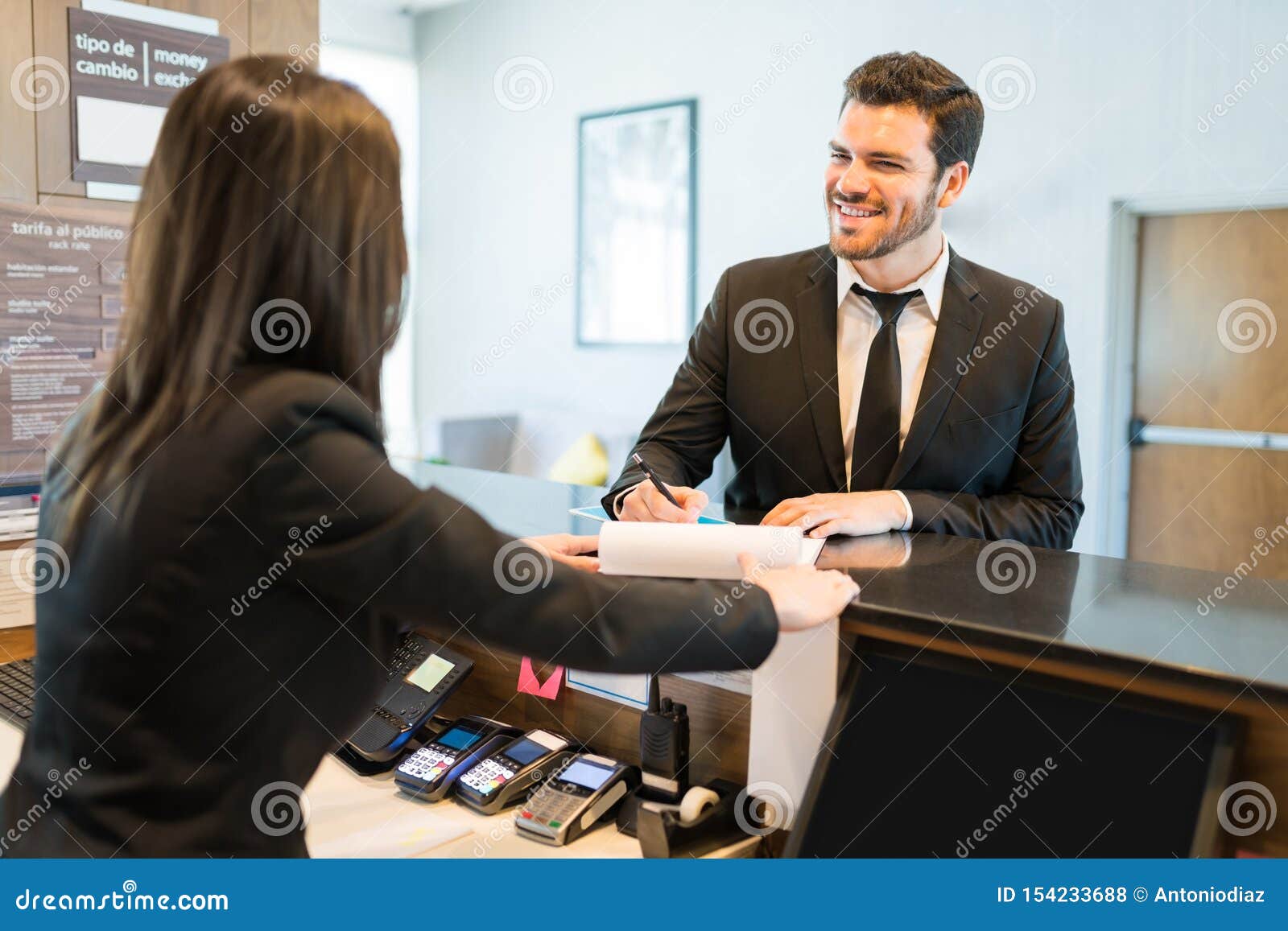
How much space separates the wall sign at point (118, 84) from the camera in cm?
227

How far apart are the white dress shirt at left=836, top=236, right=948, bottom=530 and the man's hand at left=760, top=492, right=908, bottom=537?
33cm

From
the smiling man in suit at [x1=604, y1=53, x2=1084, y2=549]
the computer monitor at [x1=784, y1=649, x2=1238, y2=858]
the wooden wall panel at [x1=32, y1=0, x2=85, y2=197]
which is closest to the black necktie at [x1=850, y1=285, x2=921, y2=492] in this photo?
the smiling man in suit at [x1=604, y1=53, x2=1084, y2=549]

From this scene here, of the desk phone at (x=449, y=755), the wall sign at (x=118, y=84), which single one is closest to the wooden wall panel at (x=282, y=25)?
the wall sign at (x=118, y=84)

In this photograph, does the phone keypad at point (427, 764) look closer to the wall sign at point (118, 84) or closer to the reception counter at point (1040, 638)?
the reception counter at point (1040, 638)

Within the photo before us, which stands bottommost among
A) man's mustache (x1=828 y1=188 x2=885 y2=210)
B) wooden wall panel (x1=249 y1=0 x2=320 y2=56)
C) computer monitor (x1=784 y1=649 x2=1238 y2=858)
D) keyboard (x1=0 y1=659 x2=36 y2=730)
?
keyboard (x1=0 y1=659 x2=36 y2=730)

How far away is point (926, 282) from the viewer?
2.06 m

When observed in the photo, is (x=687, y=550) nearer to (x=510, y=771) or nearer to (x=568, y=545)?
(x=568, y=545)

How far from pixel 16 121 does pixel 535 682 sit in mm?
1575

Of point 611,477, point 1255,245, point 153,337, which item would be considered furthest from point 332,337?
point 611,477

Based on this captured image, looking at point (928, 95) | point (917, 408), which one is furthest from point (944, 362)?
point (928, 95)

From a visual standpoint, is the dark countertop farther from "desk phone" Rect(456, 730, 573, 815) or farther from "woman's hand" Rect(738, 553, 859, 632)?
"desk phone" Rect(456, 730, 573, 815)

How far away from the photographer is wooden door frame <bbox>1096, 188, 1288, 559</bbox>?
167 inches

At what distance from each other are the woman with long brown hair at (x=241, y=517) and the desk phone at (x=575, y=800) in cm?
51
